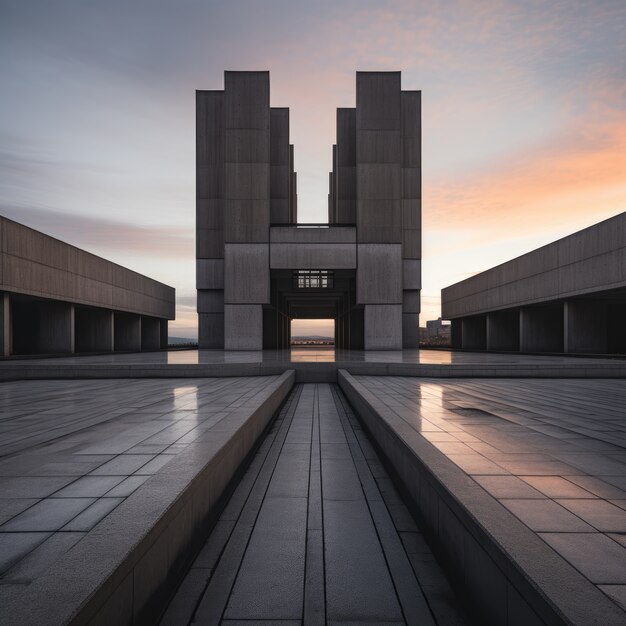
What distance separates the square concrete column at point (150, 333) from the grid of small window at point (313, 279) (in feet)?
66.6

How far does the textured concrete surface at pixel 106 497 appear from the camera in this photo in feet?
6.90

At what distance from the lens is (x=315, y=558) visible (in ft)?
10.9

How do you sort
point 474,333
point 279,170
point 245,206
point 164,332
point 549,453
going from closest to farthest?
1. point 549,453
2. point 245,206
3. point 279,170
4. point 474,333
5. point 164,332

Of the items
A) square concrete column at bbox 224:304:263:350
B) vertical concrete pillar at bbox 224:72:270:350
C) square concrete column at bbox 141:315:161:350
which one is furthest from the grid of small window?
square concrete column at bbox 141:315:161:350

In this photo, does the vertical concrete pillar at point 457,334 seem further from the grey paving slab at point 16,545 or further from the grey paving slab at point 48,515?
the grey paving slab at point 16,545

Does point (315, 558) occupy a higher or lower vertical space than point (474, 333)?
lower

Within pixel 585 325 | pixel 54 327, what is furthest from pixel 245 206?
pixel 585 325

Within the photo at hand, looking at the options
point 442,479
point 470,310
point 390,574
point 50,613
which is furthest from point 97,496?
point 470,310

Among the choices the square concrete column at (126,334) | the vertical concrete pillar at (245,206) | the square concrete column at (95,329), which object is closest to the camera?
the vertical concrete pillar at (245,206)

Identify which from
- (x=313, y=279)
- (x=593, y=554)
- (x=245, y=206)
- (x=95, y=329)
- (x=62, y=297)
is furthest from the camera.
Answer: (x=95, y=329)

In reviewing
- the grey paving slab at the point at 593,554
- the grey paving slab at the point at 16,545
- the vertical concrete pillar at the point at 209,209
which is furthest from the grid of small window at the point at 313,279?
the grey paving slab at the point at 593,554

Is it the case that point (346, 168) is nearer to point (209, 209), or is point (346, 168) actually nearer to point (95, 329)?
point (209, 209)

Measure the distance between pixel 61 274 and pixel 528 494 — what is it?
2800 cm

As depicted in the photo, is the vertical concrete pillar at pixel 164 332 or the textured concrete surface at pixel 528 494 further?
the vertical concrete pillar at pixel 164 332
